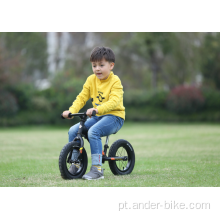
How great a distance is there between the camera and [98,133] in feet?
14.3

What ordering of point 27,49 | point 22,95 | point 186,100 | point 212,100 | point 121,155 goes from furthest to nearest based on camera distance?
point 27,49 < point 212,100 < point 186,100 < point 22,95 < point 121,155

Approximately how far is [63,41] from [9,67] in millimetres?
17850

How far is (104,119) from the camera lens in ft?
14.7

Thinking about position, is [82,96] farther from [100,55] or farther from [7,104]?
[7,104]

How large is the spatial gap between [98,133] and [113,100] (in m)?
0.49

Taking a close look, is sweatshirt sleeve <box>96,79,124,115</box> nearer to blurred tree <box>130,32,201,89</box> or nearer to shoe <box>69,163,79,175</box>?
shoe <box>69,163,79,175</box>

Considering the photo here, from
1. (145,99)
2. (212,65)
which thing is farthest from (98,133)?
(212,65)

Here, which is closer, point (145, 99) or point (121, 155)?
point (121, 155)

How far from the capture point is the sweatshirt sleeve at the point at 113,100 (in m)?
4.27

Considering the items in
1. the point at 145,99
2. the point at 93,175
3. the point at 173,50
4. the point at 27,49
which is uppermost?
the point at 27,49

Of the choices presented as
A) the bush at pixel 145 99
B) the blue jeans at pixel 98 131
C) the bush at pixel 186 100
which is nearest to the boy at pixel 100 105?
the blue jeans at pixel 98 131

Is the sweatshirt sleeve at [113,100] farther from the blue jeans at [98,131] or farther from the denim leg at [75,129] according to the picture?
the denim leg at [75,129]

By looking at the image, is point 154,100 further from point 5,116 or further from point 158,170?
point 158,170

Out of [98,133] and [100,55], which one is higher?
[100,55]
